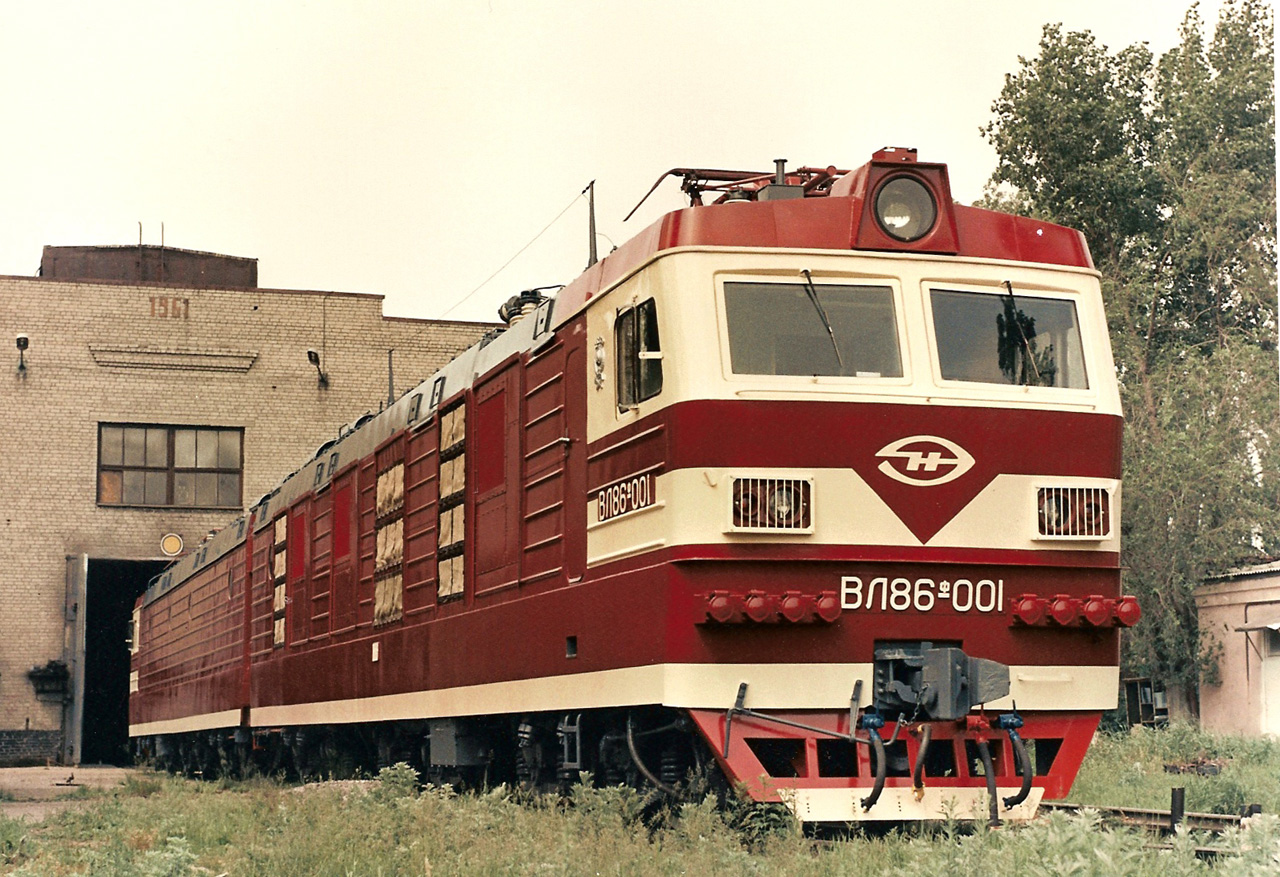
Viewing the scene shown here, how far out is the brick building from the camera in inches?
1421

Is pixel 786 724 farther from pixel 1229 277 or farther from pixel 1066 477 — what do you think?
pixel 1229 277

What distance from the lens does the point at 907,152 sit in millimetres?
10281

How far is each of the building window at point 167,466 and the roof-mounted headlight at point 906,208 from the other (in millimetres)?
28967

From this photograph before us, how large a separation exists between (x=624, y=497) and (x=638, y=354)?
0.84m

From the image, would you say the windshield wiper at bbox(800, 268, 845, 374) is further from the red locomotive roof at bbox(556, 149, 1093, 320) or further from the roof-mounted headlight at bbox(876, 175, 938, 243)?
the roof-mounted headlight at bbox(876, 175, 938, 243)

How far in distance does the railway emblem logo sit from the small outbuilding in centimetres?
1936

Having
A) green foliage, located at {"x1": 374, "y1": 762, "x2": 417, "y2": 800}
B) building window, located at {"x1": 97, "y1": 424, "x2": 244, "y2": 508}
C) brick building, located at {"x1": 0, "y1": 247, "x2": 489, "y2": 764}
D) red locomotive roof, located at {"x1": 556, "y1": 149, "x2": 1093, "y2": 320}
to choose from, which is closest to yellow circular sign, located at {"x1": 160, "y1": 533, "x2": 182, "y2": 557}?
brick building, located at {"x1": 0, "y1": 247, "x2": 489, "y2": 764}

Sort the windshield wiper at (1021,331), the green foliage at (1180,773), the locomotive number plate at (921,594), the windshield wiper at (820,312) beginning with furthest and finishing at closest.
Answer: the green foliage at (1180,773)
the windshield wiper at (1021,331)
the windshield wiper at (820,312)
the locomotive number plate at (921,594)

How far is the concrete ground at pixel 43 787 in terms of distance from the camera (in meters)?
17.7

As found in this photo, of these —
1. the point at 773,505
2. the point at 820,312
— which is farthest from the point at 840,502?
the point at 820,312

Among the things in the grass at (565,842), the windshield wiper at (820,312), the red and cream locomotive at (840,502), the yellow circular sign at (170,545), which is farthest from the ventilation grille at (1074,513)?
the yellow circular sign at (170,545)

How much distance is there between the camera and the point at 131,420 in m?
37.0

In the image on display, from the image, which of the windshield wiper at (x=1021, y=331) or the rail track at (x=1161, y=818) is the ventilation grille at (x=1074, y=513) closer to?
the windshield wiper at (x=1021, y=331)

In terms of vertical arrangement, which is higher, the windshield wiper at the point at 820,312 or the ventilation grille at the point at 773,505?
the windshield wiper at the point at 820,312
